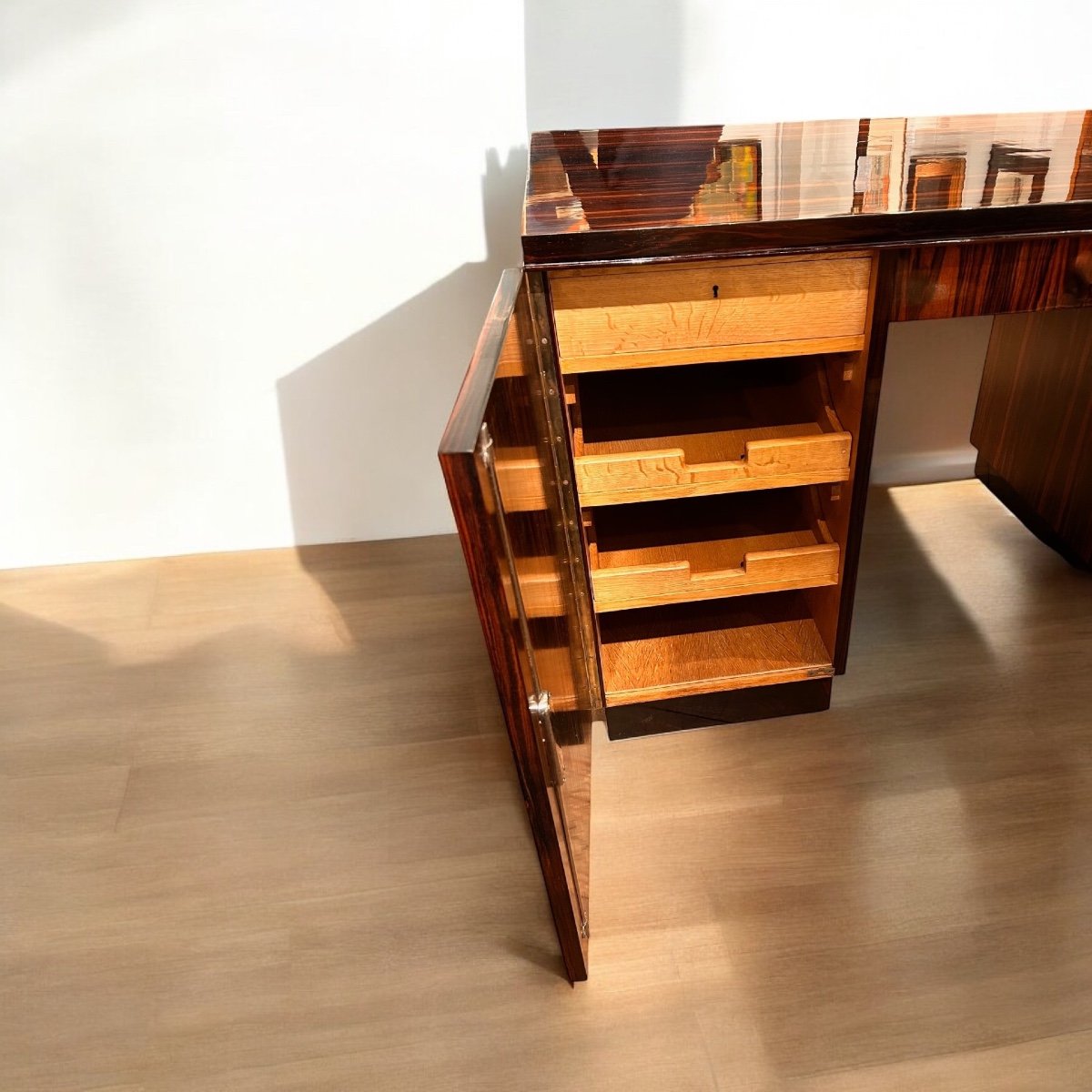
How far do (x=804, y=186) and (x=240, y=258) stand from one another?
38.9 inches

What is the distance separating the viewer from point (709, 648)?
127cm

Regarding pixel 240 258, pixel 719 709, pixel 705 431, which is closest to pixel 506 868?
pixel 719 709

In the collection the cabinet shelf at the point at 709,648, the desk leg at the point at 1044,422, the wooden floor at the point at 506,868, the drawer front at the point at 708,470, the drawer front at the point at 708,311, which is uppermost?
the drawer front at the point at 708,311

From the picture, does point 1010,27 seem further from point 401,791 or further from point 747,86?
point 401,791

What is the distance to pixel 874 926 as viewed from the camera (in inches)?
39.6

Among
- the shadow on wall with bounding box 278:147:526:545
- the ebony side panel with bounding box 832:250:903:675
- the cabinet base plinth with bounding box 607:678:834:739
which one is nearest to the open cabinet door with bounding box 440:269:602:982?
the cabinet base plinth with bounding box 607:678:834:739

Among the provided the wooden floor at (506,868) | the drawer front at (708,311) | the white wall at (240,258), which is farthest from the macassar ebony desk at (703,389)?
the white wall at (240,258)

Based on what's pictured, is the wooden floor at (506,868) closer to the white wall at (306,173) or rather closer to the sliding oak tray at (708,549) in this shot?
the sliding oak tray at (708,549)

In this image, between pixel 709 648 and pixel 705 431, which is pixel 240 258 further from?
→ pixel 709 648

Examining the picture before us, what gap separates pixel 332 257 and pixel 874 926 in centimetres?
132

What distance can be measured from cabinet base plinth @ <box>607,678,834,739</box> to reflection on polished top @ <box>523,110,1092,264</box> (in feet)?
2.08

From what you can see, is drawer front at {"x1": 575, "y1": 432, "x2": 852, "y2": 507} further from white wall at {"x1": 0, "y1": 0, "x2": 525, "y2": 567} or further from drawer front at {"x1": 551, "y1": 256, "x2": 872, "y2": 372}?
white wall at {"x1": 0, "y1": 0, "x2": 525, "y2": 567}

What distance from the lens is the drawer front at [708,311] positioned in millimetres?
942

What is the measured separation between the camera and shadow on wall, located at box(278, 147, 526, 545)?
1583 millimetres
